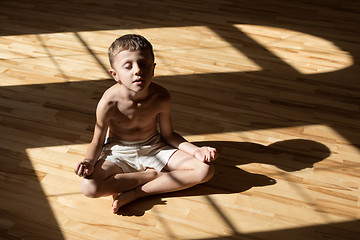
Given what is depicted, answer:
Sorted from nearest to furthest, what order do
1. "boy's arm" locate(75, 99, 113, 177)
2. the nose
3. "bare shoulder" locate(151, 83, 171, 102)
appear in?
the nose
"boy's arm" locate(75, 99, 113, 177)
"bare shoulder" locate(151, 83, 171, 102)

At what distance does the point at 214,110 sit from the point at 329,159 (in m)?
0.71

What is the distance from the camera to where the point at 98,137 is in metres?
1.97

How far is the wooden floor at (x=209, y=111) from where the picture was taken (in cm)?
189

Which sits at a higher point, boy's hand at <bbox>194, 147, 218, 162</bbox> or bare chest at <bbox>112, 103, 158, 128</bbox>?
bare chest at <bbox>112, 103, 158, 128</bbox>

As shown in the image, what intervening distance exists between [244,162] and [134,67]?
0.82m

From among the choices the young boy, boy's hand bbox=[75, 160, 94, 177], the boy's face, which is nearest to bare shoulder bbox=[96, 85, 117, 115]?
the young boy

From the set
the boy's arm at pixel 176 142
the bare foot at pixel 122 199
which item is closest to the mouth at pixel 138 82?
the boy's arm at pixel 176 142

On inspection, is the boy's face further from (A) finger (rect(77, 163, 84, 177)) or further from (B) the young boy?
(A) finger (rect(77, 163, 84, 177))

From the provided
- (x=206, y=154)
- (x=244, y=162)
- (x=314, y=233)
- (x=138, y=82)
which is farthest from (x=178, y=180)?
(x=314, y=233)

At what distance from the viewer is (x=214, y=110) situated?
Result: 2.53m

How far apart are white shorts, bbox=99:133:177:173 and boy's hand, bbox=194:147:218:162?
0.49 ft

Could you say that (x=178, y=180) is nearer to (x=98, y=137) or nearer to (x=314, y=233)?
(x=98, y=137)

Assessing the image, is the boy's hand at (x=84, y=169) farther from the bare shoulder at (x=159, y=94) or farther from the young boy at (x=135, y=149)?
the bare shoulder at (x=159, y=94)

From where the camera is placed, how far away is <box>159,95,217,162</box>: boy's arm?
1.92 metres
